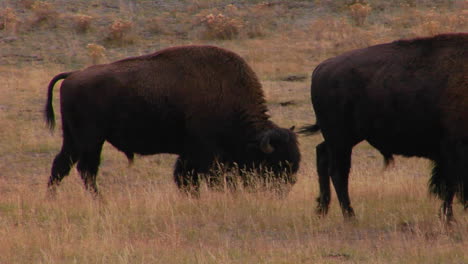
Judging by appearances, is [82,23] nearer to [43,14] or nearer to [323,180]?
[43,14]

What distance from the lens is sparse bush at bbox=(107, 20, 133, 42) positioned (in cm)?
2320

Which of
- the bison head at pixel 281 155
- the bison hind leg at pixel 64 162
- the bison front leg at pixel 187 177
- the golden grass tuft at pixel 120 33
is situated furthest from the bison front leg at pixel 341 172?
the golden grass tuft at pixel 120 33

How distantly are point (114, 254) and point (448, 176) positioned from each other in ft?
10.2

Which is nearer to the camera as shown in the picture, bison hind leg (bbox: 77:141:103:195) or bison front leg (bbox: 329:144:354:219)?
bison front leg (bbox: 329:144:354:219)

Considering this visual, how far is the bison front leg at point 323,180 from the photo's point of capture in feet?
26.2

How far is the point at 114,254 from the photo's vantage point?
611 cm

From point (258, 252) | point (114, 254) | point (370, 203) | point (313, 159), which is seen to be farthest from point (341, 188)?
point (313, 159)

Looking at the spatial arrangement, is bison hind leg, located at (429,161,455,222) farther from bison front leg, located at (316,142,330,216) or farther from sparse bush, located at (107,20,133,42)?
sparse bush, located at (107,20,133,42)

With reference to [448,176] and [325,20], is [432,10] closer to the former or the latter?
[325,20]

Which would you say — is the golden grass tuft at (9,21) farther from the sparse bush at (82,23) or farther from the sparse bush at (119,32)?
the sparse bush at (119,32)

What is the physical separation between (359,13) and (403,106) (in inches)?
701

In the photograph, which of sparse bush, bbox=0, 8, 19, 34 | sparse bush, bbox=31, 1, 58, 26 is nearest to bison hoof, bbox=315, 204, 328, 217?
sparse bush, bbox=0, 8, 19, 34

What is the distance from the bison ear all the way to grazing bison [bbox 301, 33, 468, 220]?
50.1 inches

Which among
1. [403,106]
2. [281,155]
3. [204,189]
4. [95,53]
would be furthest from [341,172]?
[95,53]
